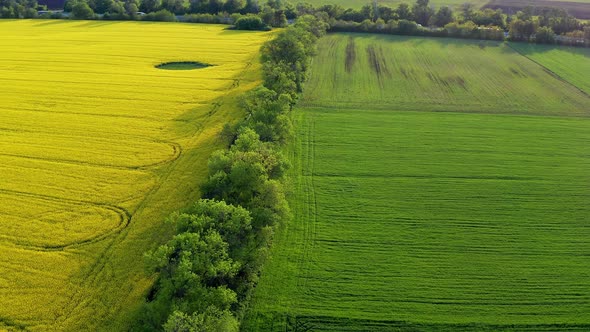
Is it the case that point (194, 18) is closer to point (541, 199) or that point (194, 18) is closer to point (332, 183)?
point (332, 183)

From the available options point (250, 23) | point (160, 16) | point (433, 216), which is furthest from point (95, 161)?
point (160, 16)

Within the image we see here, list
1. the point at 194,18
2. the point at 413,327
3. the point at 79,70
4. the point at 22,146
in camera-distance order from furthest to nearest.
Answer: the point at 194,18
the point at 79,70
the point at 22,146
the point at 413,327

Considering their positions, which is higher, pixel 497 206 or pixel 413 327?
pixel 497 206

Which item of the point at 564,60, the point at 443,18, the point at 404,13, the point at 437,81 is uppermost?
the point at 404,13

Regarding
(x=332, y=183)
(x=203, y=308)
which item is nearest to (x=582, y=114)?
(x=332, y=183)

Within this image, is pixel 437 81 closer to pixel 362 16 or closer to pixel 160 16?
pixel 362 16

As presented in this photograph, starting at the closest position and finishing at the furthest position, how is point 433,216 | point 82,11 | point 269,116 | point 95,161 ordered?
point 433,216, point 95,161, point 269,116, point 82,11

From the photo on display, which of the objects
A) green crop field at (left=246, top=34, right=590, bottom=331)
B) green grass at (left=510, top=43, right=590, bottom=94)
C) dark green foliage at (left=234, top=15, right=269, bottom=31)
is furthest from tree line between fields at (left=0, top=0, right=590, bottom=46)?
green crop field at (left=246, top=34, right=590, bottom=331)
